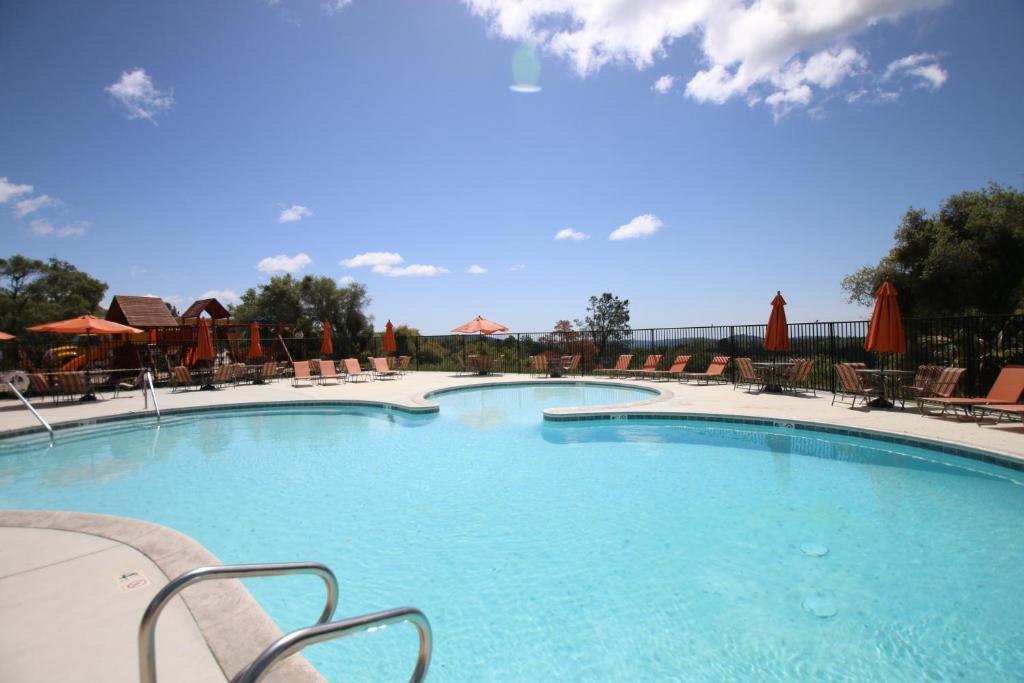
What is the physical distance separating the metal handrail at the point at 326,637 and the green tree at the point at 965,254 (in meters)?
23.1

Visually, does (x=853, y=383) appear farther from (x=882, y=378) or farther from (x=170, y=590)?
(x=170, y=590)

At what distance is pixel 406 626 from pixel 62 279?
4716 cm

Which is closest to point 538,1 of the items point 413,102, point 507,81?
point 507,81

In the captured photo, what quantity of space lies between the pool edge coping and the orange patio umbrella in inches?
511

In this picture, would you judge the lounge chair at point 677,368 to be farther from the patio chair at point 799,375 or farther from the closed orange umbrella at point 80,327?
the closed orange umbrella at point 80,327

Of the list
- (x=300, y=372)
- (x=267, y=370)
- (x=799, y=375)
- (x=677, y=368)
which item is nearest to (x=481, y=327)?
(x=300, y=372)

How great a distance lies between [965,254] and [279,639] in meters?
23.6

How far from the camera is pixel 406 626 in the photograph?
3.03 meters

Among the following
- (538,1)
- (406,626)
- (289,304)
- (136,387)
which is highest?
(538,1)

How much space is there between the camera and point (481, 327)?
54.7 ft

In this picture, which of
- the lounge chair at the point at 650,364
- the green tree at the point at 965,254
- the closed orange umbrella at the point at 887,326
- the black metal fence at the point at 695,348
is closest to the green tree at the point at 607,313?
the black metal fence at the point at 695,348

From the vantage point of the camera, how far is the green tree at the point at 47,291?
30.7 meters

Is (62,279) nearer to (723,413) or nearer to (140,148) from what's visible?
(140,148)

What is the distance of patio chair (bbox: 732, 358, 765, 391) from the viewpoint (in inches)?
466
